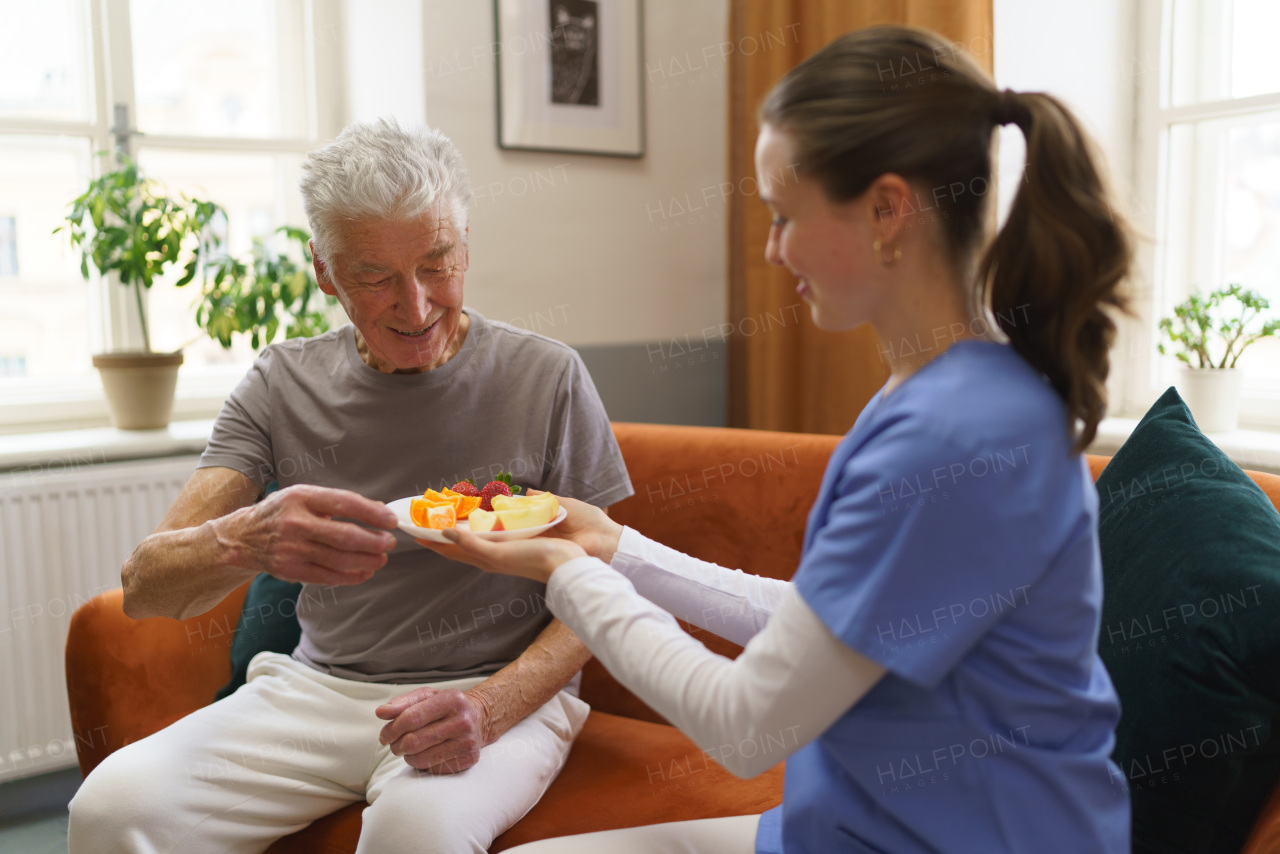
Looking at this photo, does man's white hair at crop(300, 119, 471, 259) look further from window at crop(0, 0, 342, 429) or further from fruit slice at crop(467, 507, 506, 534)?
window at crop(0, 0, 342, 429)

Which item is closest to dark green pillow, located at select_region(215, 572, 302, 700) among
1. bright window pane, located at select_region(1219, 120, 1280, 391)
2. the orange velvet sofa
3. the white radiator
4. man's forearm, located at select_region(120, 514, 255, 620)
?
the orange velvet sofa

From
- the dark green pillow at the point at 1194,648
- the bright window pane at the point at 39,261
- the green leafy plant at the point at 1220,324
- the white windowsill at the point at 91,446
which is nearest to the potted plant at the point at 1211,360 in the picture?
the green leafy plant at the point at 1220,324

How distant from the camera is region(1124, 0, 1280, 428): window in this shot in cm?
232

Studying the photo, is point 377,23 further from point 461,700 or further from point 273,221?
point 461,700

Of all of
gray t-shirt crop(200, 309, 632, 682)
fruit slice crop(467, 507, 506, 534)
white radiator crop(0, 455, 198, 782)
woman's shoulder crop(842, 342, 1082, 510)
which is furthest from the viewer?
white radiator crop(0, 455, 198, 782)

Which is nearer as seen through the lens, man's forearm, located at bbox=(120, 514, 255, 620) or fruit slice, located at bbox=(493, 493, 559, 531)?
fruit slice, located at bbox=(493, 493, 559, 531)

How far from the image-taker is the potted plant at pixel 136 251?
234 centimetres

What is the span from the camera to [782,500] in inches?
68.9

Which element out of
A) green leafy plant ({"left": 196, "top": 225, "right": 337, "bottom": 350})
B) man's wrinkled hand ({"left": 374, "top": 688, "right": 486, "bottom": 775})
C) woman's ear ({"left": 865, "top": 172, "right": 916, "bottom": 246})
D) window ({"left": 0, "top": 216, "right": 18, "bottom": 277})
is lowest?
man's wrinkled hand ({"left": 374, "top": 688, "right": 486, "bottom": 775})

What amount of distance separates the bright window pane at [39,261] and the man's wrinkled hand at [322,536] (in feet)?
5.97

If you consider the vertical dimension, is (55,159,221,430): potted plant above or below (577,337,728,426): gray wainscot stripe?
above

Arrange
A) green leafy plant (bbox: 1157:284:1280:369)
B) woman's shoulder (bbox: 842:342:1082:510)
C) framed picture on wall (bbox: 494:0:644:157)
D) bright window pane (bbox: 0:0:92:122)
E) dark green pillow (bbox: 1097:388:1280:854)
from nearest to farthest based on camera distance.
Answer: woman's shoulder (bbox: 842:342:1082:510) → dark green pillow (bbox: 1097:388:1280:854) → green leafy plant (bbox: 1157:284:1280:369) → bright window pane (bbox: 0:0:92:122) → framed picture on wall (bbox: 494:0:644:157)

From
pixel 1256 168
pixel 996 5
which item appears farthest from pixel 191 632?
pixel 1256 168

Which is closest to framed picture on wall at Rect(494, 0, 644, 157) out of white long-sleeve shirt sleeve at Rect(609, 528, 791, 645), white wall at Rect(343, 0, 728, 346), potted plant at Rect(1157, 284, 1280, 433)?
white wall at Rect(343, 0, 728, 346)
